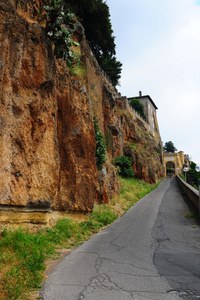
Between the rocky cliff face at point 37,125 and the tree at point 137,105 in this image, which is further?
the tree at point 137,105

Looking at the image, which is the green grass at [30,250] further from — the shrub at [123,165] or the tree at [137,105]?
the tree at [137,105]

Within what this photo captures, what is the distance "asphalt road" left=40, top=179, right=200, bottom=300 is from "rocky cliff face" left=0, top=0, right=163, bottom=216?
2.42 meters

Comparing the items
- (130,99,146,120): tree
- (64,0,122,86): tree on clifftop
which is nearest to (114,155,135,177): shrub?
(64,0,122,86): tree on clifftop

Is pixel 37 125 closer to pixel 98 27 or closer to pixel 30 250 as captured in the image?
pixel 30 250

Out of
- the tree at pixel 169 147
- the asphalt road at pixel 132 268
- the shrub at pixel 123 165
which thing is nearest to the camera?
the asphalt road at pixel 132 268

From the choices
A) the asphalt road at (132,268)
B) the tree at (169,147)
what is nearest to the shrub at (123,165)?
the asphalt road at (132,268)

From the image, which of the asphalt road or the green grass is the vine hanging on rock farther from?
the asphalt road

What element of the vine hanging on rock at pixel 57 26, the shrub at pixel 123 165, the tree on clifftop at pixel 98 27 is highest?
the tree on clifftop at pixel 98 27

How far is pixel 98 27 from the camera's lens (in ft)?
85.3

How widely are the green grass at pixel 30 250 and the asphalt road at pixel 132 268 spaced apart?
39 cm

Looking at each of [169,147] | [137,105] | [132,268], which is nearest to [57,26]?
[132,268]

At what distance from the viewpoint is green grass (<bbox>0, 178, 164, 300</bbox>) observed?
14.1 feet

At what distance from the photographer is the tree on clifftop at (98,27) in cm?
2233

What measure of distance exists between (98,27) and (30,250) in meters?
25.4
